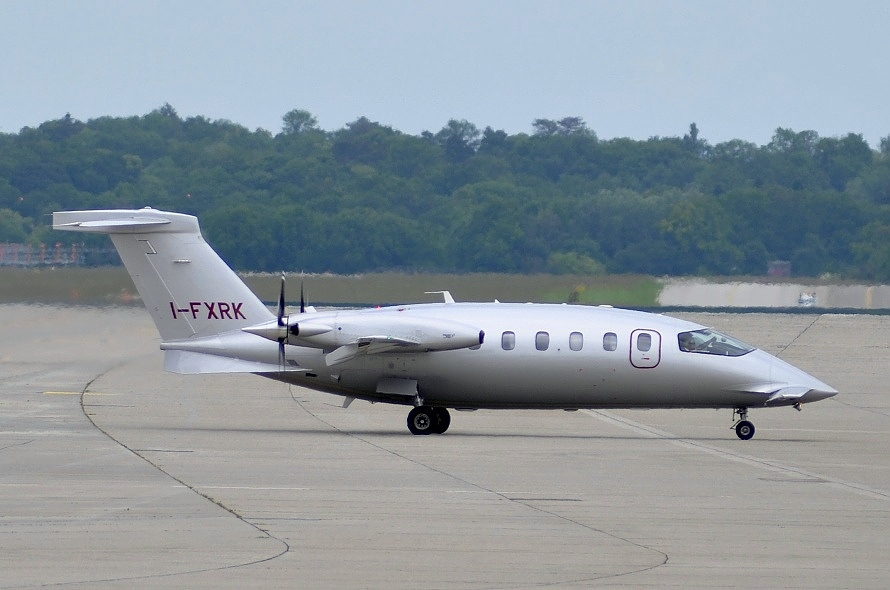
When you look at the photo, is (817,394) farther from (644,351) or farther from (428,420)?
(428,420)

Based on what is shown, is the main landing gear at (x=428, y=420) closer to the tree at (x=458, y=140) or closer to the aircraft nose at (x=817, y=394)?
the aircraft nose at (x=817, y=394)

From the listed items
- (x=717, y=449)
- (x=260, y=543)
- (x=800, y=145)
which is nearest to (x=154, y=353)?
(x=717, y=449)

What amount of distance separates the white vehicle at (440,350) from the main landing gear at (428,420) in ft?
0.09

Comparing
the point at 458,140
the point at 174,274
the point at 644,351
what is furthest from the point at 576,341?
the point at 458,140

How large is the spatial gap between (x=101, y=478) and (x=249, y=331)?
8442 millimetres

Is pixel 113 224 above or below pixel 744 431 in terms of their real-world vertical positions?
above

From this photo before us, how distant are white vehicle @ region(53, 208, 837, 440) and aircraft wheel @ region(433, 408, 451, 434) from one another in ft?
0.08

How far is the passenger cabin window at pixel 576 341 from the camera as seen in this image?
103 feet

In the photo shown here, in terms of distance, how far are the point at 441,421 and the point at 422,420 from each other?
573 mm

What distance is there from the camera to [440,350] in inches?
1219

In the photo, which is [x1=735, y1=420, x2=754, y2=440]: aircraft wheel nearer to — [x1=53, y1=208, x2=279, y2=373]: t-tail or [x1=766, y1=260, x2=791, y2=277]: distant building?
[x1=53, y1=208, x2=279, y2=373]: t-tail

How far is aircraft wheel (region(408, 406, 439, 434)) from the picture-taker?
3119 cm

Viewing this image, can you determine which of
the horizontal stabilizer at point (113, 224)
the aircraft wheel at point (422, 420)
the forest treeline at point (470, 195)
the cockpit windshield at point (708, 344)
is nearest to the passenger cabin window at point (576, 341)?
the cockpit windshield at point (708, 344)

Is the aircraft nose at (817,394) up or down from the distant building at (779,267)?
down
